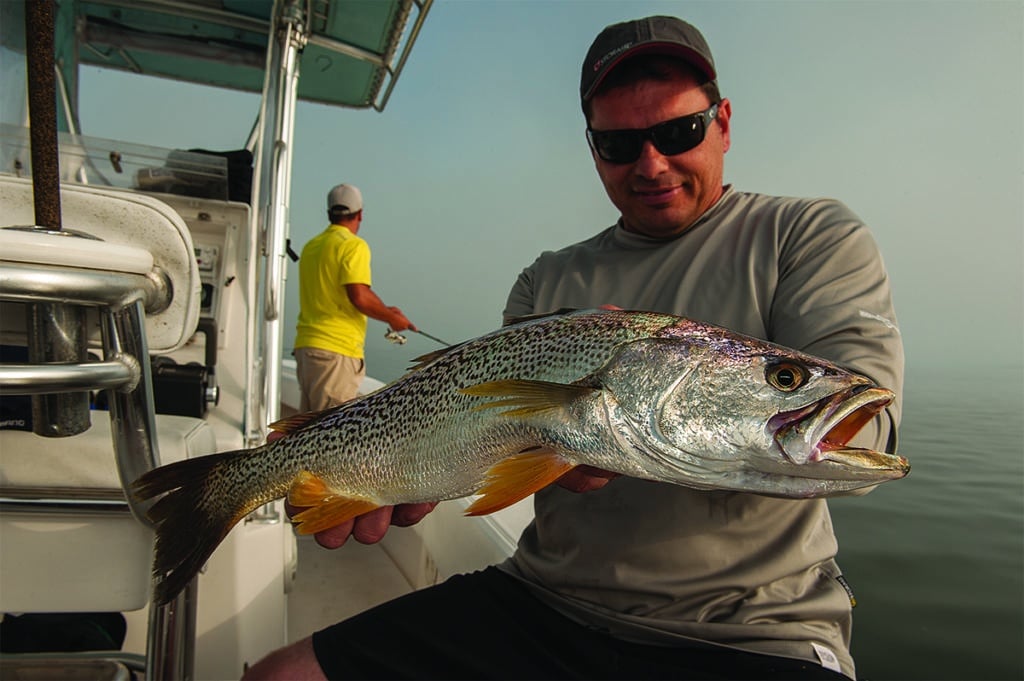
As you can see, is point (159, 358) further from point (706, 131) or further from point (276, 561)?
point (706, 131)

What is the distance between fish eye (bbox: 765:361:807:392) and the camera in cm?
137

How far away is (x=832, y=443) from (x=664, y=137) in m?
1.44

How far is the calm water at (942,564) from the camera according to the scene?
4.09m

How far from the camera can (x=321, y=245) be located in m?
5.85

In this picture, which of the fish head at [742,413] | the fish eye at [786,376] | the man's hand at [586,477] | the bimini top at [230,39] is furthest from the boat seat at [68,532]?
the bimini top at [230,39]

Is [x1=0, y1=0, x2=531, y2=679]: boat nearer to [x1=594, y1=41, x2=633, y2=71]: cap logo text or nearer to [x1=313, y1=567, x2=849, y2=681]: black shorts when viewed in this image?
[x1=313, y1=567, x2=849, y2=681]: black shorts

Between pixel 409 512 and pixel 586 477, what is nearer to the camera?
pixel 586 477

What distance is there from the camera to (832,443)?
1361mm

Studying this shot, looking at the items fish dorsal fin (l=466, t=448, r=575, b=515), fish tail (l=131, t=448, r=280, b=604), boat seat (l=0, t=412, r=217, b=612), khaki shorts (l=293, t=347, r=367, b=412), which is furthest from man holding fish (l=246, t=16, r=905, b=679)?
khaki shorts (l=293, t=347, r=367, b=412)

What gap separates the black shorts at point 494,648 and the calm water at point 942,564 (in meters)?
3.33

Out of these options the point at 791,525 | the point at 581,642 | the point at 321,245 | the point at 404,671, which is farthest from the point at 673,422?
the point at 321,245

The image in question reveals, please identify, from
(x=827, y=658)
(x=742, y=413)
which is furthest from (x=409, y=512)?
(x=827, y=658)

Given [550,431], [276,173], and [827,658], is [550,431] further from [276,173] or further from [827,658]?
[276,173]

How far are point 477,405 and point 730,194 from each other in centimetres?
160
